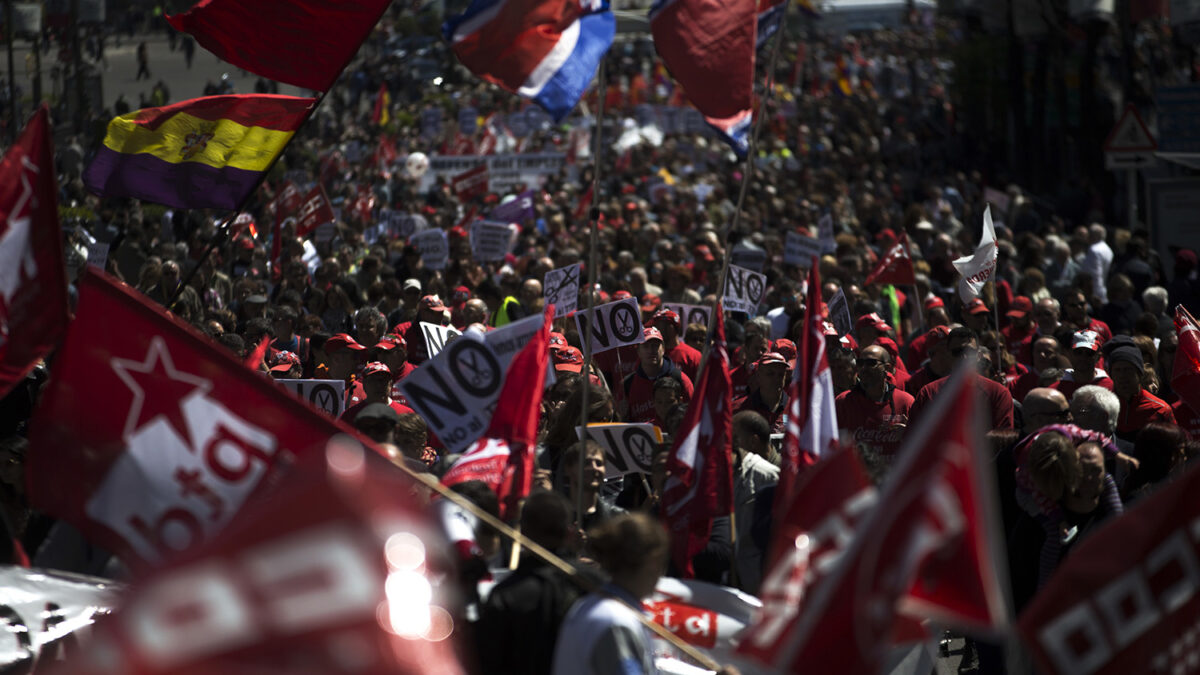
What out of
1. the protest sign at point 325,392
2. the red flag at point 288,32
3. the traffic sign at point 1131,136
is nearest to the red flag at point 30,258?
the red flag at point 288,32

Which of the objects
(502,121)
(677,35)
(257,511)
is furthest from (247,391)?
(502,121)

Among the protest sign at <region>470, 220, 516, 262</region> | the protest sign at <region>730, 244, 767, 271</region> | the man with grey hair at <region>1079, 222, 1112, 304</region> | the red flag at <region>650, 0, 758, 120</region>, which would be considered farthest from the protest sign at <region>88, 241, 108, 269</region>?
the man with grey hair at <region>1079, 222, 1112, 304</region>

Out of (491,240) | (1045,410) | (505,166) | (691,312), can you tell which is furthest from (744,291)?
(505,166)

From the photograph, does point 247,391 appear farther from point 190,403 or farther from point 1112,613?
point 1112,613

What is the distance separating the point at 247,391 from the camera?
420cm

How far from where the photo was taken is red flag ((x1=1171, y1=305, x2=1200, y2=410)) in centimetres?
862

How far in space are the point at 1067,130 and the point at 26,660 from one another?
1124 inches

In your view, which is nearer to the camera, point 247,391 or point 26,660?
point 247,391

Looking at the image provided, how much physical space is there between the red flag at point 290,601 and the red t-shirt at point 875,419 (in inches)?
237

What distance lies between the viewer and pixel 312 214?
1756cm

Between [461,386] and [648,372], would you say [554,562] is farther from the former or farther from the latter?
[648,372]

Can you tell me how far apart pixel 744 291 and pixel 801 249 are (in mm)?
3401

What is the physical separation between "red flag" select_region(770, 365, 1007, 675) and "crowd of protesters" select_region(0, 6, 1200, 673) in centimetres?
100

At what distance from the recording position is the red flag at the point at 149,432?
13.7 ft
